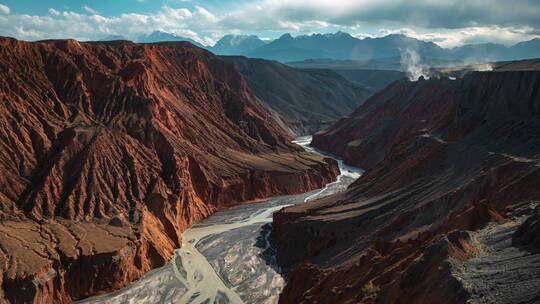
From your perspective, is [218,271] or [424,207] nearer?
[424,207]

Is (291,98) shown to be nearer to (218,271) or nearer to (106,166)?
(106,166)

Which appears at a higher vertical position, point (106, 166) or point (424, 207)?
point (106, 166)

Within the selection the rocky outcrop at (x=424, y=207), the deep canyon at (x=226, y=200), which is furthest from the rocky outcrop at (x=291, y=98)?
the rocky outcrop at (x=424, y=207)

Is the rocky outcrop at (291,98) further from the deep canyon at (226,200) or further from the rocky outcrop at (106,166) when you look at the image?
the deep canyon at (226,200)

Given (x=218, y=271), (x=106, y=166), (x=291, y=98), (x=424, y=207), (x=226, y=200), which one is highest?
(x=291, y=98)

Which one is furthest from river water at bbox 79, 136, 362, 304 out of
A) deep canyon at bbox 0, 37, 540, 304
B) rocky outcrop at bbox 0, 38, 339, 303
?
rocky outcrop at bbox 0, 38, 339, 303

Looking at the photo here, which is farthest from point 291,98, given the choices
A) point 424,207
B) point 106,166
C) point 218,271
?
point 424,207

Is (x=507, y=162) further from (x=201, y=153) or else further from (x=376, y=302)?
(x=201, y=153)
